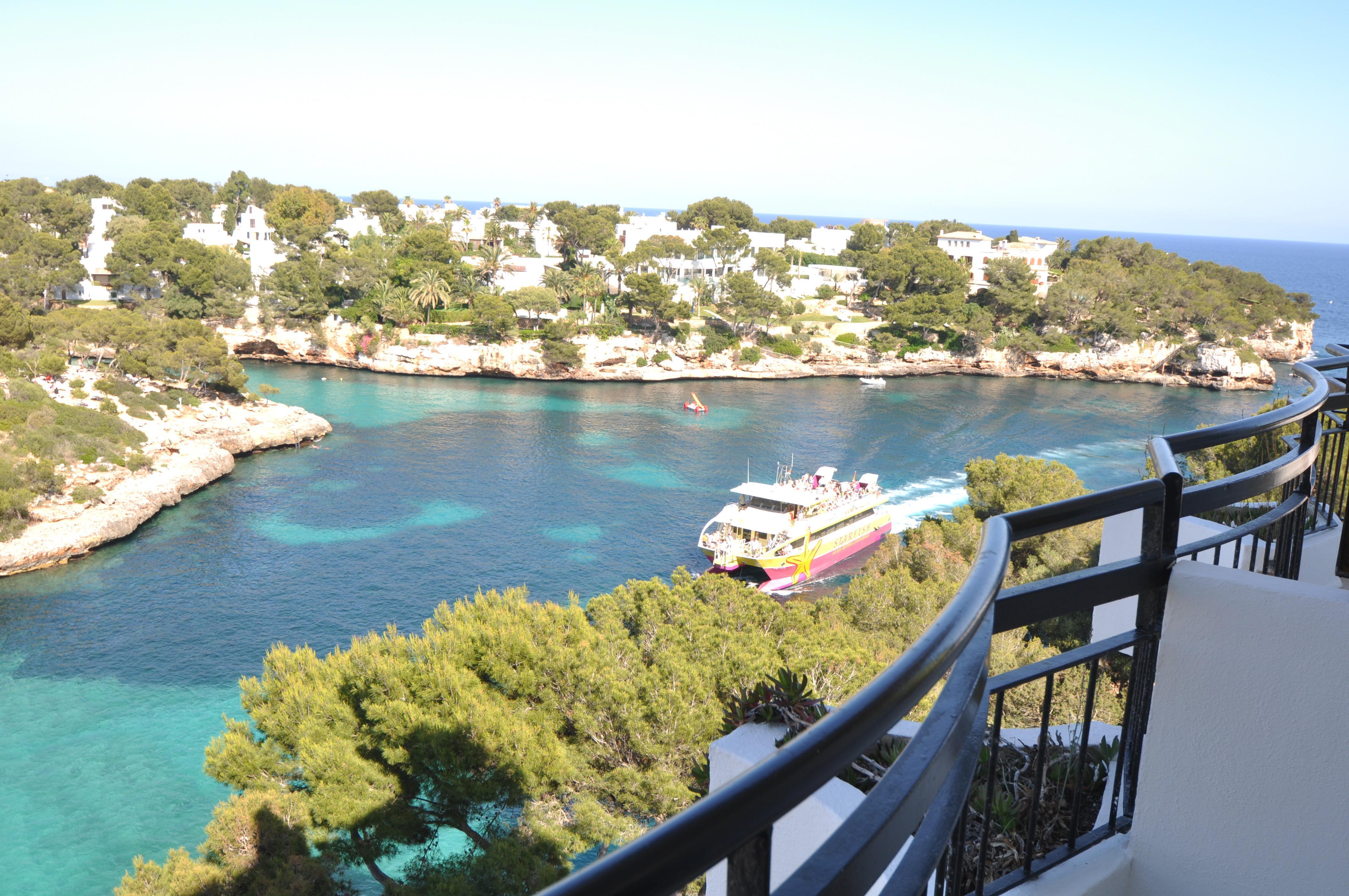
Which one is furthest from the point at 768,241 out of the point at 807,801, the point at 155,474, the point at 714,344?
the point at 807,801

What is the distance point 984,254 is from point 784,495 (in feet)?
128

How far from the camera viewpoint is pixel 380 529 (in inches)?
837

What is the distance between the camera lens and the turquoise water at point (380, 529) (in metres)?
12.4

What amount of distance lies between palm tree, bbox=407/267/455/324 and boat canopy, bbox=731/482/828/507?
80.8 feet

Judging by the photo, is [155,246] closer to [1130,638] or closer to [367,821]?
[367,821]

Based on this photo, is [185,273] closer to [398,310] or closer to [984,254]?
[398,310]

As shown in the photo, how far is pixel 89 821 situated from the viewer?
1123cm

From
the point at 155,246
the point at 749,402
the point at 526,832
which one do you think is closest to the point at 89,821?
the point at 526,832

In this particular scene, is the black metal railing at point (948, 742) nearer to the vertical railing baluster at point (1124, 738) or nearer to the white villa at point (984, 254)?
the vertical railing baluster at point (1124, 738)

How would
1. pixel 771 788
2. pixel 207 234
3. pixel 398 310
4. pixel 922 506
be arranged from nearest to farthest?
pixel 771 788 < pixel 922 506 < pixel 398 310 < pixel 207 234

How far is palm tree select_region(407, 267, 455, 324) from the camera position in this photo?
4150 centimetres

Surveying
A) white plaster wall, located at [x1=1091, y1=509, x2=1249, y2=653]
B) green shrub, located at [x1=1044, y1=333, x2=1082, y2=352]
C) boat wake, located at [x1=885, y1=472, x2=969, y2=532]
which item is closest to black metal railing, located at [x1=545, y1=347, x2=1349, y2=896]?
white plaster wall, located at [x1=1091, y1=509, x2=1249, y2=653]

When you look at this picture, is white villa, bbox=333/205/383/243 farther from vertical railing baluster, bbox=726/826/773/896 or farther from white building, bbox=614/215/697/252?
vertical railing baluster, bbox=726/826/773/896

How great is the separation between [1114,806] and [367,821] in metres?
7.35
